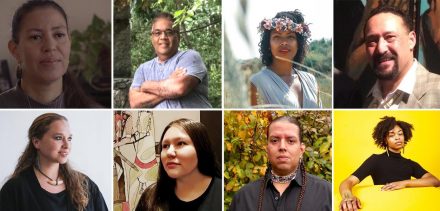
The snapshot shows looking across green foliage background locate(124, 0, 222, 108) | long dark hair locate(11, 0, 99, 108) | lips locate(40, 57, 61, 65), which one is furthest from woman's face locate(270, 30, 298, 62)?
lips locate(40, 57, 61, 65)

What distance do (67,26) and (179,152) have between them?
2.50 ft

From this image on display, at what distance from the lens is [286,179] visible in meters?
2.84

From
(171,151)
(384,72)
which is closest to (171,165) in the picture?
(171,151)

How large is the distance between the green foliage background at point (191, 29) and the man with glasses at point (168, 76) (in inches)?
1.0

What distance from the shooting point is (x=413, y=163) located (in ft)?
9.23

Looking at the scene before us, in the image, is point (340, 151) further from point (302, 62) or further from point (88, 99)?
point (88, 99)

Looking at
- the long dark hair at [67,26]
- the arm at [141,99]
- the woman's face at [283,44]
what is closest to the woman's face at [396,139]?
the woman's face at [283,44]

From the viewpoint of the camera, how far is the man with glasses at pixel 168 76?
2.85 metres

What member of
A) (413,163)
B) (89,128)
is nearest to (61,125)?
(89,128)

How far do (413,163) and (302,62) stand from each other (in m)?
0.67

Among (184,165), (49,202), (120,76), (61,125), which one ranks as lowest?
(49,202)

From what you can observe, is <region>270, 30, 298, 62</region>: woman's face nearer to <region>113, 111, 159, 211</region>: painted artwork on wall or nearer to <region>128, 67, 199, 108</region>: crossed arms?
<region>128, 67, 199, 108</region>: crossed arms

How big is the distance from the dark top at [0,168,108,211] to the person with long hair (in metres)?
0.86

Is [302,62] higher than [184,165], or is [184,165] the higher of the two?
[302,62]
